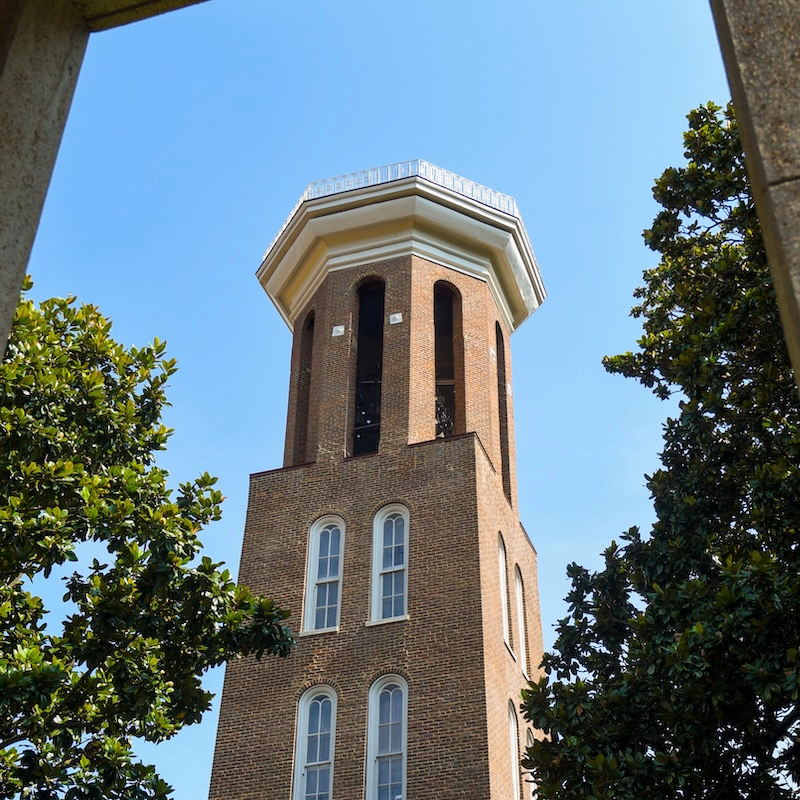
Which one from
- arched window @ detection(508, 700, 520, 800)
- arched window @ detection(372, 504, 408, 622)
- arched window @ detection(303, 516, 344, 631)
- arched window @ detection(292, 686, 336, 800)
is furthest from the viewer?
arched window @ detection(303, 516, 344, 631)

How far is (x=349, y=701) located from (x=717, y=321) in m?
12.8

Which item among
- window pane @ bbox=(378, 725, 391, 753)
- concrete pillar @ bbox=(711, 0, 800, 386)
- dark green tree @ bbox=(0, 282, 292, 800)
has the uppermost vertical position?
window pane @ bbox=(378, 725, 391, 753)

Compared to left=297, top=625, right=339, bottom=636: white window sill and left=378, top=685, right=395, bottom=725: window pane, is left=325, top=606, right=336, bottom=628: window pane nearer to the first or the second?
left=297, top=625, right=339, bottom=636: white window sill

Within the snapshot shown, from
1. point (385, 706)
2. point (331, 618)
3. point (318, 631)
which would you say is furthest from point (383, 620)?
point (385, 706)

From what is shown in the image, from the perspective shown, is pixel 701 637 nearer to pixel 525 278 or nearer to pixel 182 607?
pixel 182 607

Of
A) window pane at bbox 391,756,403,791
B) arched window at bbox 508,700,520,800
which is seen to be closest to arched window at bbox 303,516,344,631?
window pane at bbox 391,756,403,791

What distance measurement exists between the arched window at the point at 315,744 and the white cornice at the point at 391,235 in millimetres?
11943

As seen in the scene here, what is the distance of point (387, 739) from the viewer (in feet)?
72.2

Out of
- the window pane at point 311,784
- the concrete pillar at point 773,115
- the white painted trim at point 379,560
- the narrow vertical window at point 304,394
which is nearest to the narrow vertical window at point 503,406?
the white painted trim at point 379,560

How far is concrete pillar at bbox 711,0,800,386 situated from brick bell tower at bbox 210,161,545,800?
62.1ft

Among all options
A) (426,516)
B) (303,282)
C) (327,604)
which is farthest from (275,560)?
(303,282)

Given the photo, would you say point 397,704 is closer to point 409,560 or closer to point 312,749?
point 312,749

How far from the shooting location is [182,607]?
13469mm

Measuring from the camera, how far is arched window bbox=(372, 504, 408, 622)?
2397 centimetres
